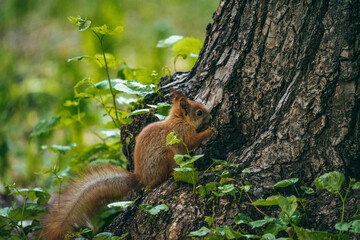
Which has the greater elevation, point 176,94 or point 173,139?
point 176,94

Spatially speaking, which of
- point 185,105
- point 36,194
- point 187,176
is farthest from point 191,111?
point 36,194

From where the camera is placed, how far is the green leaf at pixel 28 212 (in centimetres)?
202

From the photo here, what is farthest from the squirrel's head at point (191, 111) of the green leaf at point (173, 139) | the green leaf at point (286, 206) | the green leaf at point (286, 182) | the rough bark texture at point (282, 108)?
the green leaf at point (286, 206)

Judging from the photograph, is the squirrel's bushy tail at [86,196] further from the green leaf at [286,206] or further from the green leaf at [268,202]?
the green leaf at [286,206]

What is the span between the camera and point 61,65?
4.53 metres

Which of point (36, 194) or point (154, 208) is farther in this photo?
point (36, 194)

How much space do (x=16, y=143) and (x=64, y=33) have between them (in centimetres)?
211

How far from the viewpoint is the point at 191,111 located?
234 centimetres

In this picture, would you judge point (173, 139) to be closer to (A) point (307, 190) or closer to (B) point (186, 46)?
(A) point (307, 190)

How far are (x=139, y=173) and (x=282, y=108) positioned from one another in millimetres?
863

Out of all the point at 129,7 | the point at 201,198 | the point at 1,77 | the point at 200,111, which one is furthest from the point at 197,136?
the point at 129,7

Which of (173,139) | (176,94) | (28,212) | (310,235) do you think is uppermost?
(176,94)

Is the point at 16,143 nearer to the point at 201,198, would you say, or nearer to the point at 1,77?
the point at 1,77

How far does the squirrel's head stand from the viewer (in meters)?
2.25
